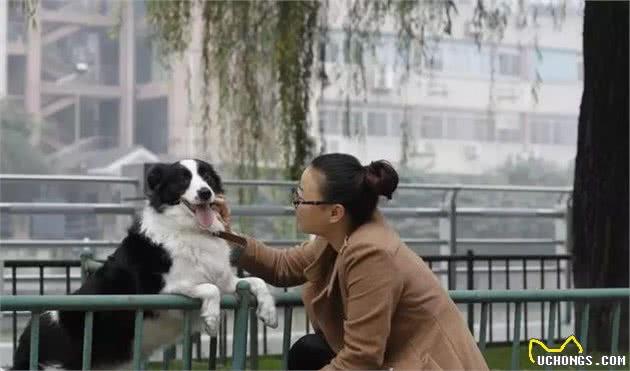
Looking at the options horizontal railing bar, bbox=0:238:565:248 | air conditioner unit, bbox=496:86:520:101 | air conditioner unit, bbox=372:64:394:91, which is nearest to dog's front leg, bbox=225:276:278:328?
horizontal railing bar, bbox=0:238:565:248

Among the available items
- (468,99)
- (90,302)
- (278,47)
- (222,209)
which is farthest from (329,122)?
(90,302)

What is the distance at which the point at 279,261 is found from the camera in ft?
14.5

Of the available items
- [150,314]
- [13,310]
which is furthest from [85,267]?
[13,310]

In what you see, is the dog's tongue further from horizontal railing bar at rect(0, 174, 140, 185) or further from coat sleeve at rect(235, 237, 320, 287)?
horizontal railing bar at rect(0, 174, 140, 185)

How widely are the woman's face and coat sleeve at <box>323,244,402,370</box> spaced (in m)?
0.19

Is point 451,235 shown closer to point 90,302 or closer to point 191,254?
point 191,254

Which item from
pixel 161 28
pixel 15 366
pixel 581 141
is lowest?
pixel 15 366

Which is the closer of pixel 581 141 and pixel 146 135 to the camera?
pixel 581 141

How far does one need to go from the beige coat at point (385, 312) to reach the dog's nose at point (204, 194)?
810mm

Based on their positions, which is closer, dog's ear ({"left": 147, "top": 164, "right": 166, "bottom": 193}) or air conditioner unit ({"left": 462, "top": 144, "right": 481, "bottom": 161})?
dog's ear ({"left": 147, "top": 164, "right": 166, "bottom": 193})

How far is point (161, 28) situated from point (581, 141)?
383 cm

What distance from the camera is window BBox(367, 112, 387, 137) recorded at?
466 inches

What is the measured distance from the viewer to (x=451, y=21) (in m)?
9.41

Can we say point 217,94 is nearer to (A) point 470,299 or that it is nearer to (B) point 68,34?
(B) point 68,34
